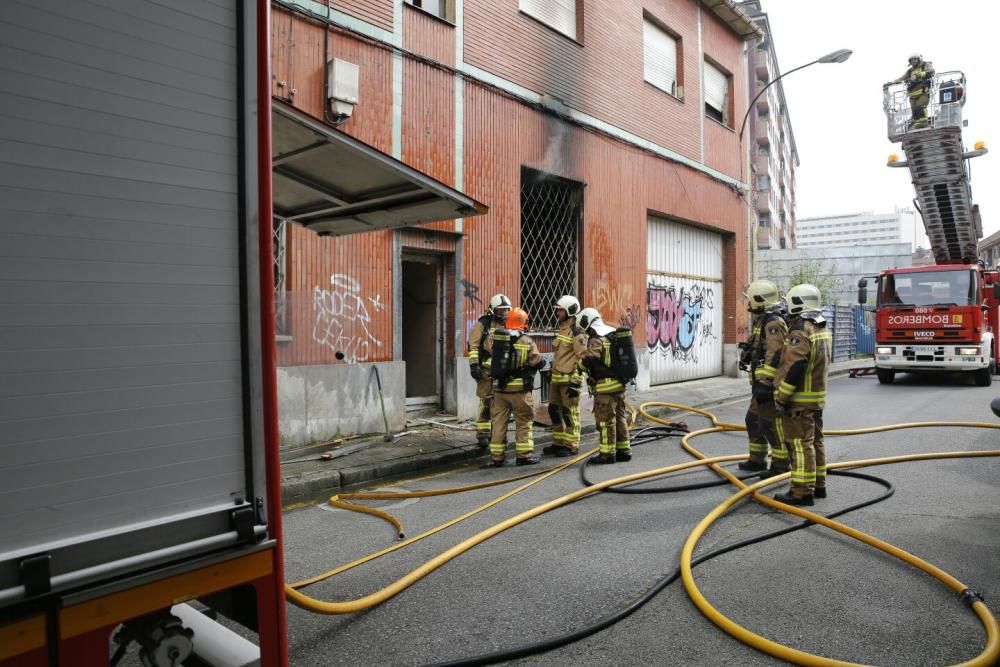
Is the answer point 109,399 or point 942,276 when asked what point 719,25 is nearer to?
point 942,276

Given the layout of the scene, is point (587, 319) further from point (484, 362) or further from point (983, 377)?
point (983, 377)

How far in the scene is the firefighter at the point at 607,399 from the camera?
6918 millimetres

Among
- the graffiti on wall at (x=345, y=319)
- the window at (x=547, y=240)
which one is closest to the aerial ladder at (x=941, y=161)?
the window at (x=547, y=240)

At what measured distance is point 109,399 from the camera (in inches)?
64.1

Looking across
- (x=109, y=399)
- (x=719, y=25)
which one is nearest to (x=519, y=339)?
(x=109, y=399)

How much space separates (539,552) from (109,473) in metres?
2.97

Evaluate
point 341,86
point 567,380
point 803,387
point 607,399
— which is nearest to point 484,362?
point 567,380

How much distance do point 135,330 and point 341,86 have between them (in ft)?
22.9

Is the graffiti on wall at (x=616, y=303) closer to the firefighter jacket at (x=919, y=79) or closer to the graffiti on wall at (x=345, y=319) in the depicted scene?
the graffiti on wall at (x=345, y=319)

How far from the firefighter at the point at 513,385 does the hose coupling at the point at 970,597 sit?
4.24 meters

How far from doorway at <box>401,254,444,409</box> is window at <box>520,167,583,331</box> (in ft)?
5.86

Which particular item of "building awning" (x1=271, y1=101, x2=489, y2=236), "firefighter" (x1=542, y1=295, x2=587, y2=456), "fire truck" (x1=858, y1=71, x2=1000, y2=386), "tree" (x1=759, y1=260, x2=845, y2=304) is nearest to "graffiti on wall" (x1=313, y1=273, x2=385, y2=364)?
"building awning" (x1=271, y1=101, x2=489, y2=236)

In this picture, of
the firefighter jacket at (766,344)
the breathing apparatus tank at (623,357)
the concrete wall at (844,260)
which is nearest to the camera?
the firefighter jacket at (766,344)

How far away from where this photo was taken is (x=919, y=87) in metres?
13.8
